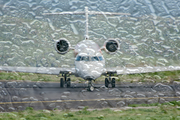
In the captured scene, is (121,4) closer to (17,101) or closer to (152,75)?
(152,75)

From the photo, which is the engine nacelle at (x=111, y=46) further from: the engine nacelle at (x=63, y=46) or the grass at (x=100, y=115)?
the grass at (x=100, y=115)

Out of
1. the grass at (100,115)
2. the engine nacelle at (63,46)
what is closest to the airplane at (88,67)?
the engine nacelle at (63,46)

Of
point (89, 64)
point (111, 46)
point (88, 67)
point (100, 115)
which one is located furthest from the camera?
point (111, 46)

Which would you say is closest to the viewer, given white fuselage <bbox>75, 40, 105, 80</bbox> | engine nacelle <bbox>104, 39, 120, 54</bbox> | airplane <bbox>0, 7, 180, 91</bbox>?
white fuselage <bbox>75, 40, 105, 80</bbox>

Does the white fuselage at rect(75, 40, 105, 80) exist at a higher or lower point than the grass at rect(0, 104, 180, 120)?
higher

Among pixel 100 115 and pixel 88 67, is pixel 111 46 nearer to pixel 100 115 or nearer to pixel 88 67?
pixel 88 67

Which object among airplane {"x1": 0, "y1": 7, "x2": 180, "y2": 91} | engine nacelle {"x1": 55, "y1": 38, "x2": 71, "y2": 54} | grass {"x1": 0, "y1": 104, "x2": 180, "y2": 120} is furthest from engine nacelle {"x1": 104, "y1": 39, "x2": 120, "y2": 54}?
grass {"x1": 0, "y1": 104, "x2": 180, "y2": 120}

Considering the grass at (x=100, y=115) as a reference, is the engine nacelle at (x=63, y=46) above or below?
above

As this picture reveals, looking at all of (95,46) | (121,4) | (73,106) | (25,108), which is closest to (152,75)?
(95,46)

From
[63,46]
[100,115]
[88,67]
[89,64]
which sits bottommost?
[100,115]

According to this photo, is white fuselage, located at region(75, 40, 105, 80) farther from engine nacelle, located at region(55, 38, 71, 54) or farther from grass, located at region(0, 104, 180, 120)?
grass, located at region(0, 104, 180, 120)

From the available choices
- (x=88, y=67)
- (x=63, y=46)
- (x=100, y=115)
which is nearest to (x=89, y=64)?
(x=88, y=67)

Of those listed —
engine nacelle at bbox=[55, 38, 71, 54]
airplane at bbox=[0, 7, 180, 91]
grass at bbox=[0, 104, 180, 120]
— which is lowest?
grass at bbox=[0, 104, 180, 120]

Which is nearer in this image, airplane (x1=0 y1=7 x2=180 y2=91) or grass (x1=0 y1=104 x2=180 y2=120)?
grass (x1=0 y1=104 x2=180 y2=120)
